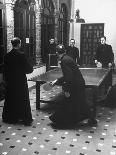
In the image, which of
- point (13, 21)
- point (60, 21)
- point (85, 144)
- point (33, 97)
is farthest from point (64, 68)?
point (60, 21)

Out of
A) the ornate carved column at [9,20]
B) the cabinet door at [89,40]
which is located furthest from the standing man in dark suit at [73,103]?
the cabinet door at [89,40]

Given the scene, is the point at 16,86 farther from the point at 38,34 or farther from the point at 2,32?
the point at 38,34

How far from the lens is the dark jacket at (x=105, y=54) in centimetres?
953

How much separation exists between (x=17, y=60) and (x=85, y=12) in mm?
9814

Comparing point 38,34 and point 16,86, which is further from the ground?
point 38,34

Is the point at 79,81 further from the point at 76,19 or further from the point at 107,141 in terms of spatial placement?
the point at 76,19

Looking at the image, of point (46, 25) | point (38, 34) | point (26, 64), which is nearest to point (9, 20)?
point (38, 34)

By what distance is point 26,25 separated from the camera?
9664 mm

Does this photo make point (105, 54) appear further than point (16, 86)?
Yes

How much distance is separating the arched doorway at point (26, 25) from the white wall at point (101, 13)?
5.23 meters

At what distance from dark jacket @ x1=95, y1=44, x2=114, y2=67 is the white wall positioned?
5.42 m

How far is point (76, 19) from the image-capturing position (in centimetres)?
1434

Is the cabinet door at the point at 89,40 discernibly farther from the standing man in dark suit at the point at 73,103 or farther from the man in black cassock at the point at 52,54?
the standing man in dark suit at the point at 73,103

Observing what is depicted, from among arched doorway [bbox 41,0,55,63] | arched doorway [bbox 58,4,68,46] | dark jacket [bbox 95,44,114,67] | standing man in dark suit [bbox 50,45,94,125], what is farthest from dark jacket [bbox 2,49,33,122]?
arched doorway [bbox 58,4,68,46]
